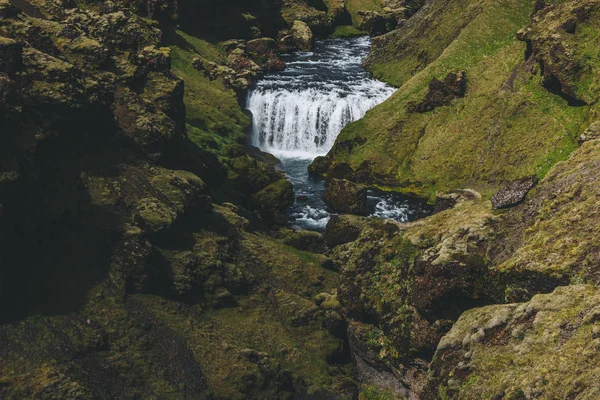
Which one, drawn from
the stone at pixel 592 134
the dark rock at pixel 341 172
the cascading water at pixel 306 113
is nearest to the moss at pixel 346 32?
the cascading water at pixel 306 113

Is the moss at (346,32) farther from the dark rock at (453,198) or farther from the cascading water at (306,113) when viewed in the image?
the dark rock at (453,198)

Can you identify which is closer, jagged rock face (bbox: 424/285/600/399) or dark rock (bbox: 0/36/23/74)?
jagged rock face (bbox: 424/285/600/399)

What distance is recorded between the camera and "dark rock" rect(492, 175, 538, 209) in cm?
2984

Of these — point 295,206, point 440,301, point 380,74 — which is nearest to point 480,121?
point 295,206

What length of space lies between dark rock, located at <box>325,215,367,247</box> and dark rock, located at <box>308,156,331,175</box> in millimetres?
16590

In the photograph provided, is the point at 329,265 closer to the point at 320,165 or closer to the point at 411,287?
the point at 411,287

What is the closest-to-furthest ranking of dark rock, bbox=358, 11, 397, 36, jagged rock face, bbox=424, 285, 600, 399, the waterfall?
jagged rock face, bbox=424, 285, 600, 399
the waterfall
dark rock, bbox=358, 11, 397, 36

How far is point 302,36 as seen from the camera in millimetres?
110812

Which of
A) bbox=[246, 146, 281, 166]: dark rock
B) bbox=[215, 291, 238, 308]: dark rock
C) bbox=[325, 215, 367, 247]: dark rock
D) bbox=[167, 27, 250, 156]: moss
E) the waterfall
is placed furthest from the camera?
the waterfall

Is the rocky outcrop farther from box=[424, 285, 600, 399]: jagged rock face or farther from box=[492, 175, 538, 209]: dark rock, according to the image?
box=[424, 285, 600, 399]: jagged rock face

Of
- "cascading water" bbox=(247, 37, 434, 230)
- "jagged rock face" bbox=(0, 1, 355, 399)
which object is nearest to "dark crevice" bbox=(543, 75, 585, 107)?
"cascading water" bbox=(247, 37, 434, 230)

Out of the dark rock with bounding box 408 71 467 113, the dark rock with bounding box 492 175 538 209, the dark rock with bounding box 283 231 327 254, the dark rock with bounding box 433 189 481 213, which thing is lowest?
the dark rock with bounding box 283 231 327 254

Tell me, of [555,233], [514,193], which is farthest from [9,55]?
[555,233]

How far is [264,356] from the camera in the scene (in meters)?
32.7
